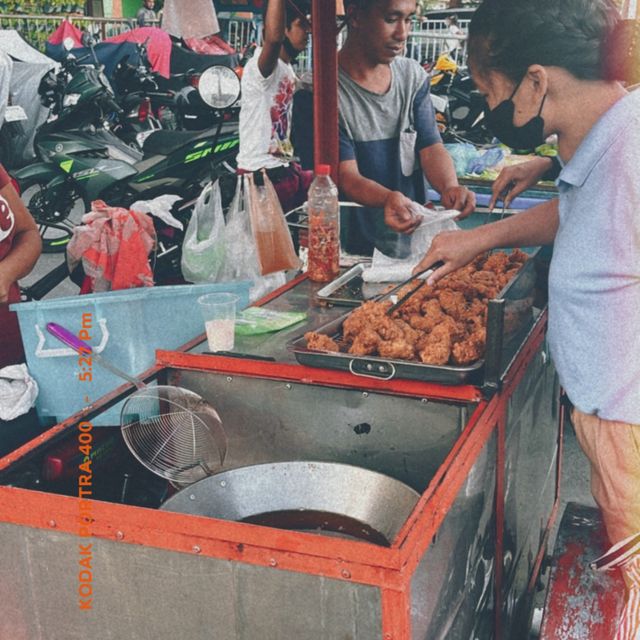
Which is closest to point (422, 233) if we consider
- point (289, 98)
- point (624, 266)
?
point (624, 266)

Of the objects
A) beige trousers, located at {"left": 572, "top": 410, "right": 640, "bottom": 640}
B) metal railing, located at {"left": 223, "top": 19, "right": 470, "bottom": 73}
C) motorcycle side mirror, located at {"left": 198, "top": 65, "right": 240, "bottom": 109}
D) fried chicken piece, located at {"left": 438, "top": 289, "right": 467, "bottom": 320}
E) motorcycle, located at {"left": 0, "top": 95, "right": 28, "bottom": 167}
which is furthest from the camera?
metal railing, located at {"left": 223, "top": 19, "right": 470, "bottom": 73}

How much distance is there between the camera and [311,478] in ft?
5.84

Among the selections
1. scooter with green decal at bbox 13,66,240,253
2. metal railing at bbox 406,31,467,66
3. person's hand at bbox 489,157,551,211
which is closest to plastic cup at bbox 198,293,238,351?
person's hand at bbox 489,157,551,211

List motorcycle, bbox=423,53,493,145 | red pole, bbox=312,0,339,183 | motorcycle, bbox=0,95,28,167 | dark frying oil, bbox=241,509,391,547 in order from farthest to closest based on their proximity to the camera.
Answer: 1. motorcycle, bbox=0,95,28,167
2. motorcycle, bbox=423,53,493,145
3. red pole, bbox=312,0,339,183
4. dark frying oil, bbox=241,509,391,547

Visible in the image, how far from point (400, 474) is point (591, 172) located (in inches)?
34.7

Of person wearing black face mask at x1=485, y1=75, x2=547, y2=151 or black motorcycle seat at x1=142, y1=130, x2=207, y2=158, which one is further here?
black motorcycle seat at x1=142, y1=130, x2=207, y2=158

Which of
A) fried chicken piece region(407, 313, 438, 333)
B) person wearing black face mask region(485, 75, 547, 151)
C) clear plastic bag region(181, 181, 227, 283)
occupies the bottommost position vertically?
clear plastic bag region(181, 181, 227, 283)

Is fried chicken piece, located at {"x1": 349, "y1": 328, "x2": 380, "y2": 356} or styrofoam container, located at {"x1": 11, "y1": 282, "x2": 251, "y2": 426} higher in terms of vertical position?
fried chicken piece, located at {"x1": 349, "y1": 328, "x2": 380, "y2": 356}

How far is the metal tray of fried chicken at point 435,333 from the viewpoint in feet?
5.80

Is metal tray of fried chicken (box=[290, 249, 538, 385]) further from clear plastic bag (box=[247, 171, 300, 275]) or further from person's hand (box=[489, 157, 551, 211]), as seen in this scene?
clear plastic bag (box=[247, 171, 300, 275])

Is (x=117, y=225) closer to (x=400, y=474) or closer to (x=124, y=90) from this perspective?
(x=400, y=474)

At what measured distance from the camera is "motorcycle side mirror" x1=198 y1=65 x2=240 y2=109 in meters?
4.91

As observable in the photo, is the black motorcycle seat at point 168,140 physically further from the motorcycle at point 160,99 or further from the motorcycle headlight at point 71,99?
the motorcycle headlight at point 71,99

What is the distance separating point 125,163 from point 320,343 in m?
3.91
